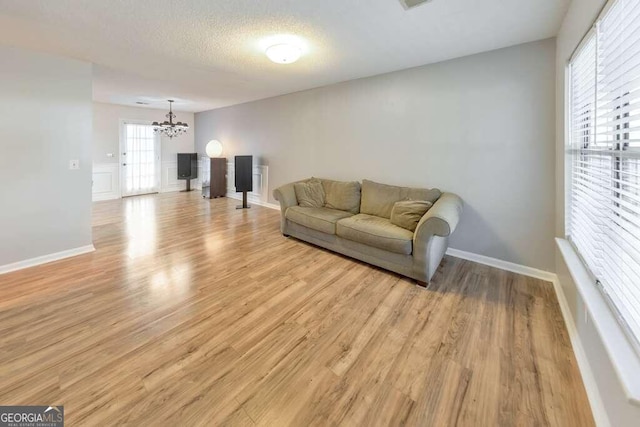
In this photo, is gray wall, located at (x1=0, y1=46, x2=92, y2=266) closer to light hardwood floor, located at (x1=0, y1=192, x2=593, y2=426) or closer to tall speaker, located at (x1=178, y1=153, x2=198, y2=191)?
light hardwood floor, located at (x1=0, y1=192, x2=593, y2=426)

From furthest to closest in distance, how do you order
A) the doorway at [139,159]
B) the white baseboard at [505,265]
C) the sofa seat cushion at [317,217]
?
the doorway at [139,159] < the sofa seat cushion at [317,217] < the white baseboard at [505,265]

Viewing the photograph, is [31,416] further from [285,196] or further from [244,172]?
[244,172]

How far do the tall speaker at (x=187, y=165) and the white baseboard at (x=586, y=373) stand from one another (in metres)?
8.64

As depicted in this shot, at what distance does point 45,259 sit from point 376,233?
3.76 metres

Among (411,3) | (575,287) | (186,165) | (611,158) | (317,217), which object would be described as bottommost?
(575,287)

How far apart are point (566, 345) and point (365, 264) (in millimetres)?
1812

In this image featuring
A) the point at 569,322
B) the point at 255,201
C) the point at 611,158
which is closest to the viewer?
the point at 611,158

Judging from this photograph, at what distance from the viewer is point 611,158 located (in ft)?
5.08

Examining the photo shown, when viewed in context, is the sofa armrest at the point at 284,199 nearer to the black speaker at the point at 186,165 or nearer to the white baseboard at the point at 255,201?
the white baseboard at the point at 255,201

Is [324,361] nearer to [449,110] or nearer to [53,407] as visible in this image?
[53,407]

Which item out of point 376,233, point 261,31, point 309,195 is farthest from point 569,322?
point 261,31

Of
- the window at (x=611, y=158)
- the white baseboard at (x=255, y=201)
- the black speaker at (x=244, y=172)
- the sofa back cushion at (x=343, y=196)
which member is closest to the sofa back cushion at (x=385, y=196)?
the sofa back cushion at (x=343, y=196)

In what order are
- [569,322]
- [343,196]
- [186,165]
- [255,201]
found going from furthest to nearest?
1. [186,165]
2. [255,201]
3. [343,196]
4. [569,322]

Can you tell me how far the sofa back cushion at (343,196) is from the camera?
403 cm
